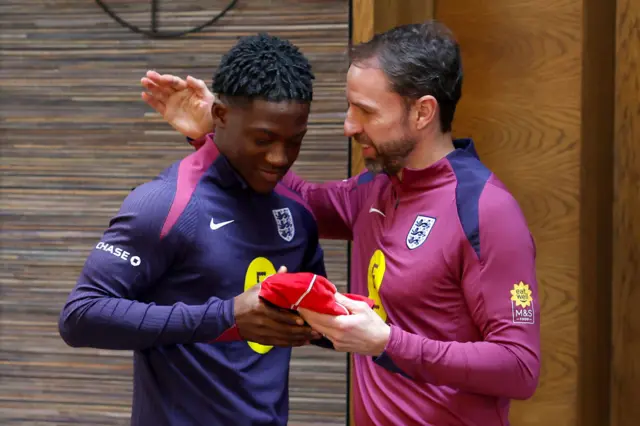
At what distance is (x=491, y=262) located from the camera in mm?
1198

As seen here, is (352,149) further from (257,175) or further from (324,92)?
(257,175)

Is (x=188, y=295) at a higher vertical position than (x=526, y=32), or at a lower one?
lower

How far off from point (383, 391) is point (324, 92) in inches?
31.6

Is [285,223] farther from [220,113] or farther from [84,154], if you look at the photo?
[84,154]

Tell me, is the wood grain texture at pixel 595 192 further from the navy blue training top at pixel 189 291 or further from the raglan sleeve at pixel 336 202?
the navy blue training top at pixel 189 291

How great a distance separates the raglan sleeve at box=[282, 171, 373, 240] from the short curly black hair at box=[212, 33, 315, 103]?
0.30m

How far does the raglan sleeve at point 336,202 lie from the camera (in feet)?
5.13

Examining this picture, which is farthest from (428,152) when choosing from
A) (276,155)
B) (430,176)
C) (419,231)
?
(276,155)

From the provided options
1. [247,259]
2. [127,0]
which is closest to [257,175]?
[247,259]

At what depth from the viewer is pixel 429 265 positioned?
1.25 meters

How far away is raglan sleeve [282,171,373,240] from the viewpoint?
1.56m

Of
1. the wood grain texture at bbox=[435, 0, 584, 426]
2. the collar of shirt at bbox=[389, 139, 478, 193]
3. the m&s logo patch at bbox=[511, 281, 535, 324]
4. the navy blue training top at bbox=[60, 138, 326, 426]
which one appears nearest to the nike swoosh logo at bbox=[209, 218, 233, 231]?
the navy blue training top at bbox=[60, 138, 326, 426]

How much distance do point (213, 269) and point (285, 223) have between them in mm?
203

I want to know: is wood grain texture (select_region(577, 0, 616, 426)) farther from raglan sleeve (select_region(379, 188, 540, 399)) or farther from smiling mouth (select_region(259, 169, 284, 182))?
smiling mouth (select_region(259, 169, 284, 182))
